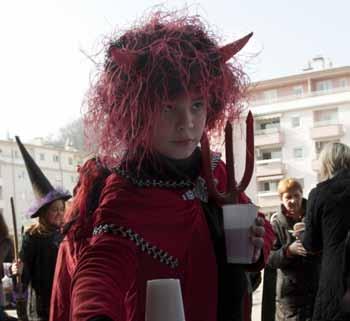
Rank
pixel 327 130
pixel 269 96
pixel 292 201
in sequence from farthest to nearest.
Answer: pixel 327 130 < pixel 269 96 < pixel 292 201

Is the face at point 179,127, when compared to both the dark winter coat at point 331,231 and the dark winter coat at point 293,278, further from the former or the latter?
the dark winter coat at point 293,278

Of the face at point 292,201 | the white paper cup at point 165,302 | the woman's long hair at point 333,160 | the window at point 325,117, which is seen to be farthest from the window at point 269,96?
the white paper cup at point 165,302

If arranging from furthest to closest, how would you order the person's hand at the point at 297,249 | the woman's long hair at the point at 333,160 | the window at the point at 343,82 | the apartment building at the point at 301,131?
1. the window at the point at 343,82
2. the apartment building at the point at 301,131
3. the person's hand at the point at 297,249
4. the woman's long hair at the point at 333,160

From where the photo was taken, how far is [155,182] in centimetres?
Result: 145

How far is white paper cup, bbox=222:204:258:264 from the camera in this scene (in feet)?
4.60

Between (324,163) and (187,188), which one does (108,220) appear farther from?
(324,163)

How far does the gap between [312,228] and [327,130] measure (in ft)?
50.8

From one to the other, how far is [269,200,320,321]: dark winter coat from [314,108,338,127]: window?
571 inches

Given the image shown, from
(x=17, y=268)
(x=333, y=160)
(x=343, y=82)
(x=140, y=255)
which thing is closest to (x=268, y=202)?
(x=17, y=268)

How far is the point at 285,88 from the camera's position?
2277 centimetres

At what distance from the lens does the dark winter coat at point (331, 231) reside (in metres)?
2.75

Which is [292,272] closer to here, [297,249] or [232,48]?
[297,249]

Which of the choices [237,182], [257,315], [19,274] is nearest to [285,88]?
[257,315]

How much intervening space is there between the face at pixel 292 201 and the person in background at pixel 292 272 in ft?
0.08
